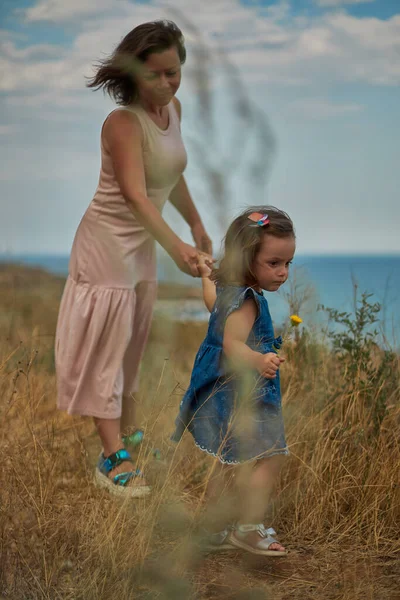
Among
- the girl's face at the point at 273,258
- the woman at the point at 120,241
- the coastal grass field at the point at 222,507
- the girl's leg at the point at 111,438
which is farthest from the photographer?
the girl's leg at the point at 111,438

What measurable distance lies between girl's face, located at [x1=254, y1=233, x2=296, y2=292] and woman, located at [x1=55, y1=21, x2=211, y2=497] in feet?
1.84

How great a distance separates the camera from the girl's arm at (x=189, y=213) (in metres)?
3.60

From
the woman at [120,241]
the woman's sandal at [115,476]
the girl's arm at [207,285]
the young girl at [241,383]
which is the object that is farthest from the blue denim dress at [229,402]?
the woman at [120,241]

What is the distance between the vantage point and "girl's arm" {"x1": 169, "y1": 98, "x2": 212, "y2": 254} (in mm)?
3598

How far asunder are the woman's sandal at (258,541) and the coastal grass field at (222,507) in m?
0.03

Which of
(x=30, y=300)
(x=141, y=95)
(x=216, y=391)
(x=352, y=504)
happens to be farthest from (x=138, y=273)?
(x=30, y=300)

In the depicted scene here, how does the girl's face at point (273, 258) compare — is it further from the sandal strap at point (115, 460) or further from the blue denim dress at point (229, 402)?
the sandal strap at point (115, 460)

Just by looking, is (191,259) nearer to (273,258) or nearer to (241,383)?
(273,258)

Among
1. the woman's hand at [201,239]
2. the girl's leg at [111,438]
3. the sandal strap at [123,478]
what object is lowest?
the sandal strap at [123,478]

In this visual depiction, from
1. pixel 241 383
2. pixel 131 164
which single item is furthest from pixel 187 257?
pixel 241 383

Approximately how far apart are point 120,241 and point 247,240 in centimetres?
82

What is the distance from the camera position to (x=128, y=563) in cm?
242

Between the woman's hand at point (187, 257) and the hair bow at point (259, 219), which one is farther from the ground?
the hair bow at point (259, 219)

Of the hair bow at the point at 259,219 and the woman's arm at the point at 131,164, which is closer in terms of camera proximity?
the hair bow at the point at 259,219
